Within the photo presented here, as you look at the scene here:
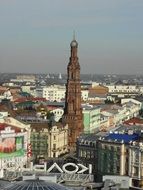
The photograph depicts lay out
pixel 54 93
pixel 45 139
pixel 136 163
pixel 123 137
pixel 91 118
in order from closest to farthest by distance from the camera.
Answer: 1. pixel 136 163
2. pixel 123 137
3. pixel 45 139
4. pixel 91 118
5. pixel 54 93

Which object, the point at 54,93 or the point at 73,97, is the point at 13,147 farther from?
the point at 54,93

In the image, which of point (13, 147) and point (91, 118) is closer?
point (13, 147)

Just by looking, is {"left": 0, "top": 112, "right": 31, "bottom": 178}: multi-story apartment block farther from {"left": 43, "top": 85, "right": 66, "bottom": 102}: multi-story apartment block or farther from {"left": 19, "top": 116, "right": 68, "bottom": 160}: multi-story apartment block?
{"left": 43, "top": 85, "right": 66, "bottom": 102}: multi-story apartment block

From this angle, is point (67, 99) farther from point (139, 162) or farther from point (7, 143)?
point (139, 162)

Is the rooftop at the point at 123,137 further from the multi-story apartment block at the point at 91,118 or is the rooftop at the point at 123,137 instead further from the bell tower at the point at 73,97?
the multi-story apartment block at the point at 91,118

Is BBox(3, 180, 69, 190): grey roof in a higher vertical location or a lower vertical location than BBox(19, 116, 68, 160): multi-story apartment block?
lower

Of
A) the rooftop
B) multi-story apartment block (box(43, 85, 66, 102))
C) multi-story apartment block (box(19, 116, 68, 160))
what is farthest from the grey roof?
multi-story apartment block (box(43, 85, 66, 102))

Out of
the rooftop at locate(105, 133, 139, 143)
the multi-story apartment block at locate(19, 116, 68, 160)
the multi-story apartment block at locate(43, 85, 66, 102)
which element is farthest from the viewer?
the multi-story apartment block at locate(43, 85, 66, 102)

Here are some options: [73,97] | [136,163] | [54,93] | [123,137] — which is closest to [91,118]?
[73,97]

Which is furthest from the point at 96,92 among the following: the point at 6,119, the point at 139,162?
the point at 139,162
